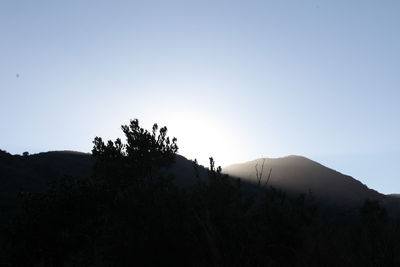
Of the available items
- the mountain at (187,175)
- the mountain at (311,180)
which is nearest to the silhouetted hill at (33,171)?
the mountain at (187,175)

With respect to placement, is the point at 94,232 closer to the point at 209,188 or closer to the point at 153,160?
the point at 209,188

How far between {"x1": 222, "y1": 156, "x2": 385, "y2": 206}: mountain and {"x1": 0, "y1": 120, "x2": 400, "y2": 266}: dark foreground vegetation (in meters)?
94.1

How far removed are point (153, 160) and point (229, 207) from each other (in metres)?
31.2

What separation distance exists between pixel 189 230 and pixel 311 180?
426ft

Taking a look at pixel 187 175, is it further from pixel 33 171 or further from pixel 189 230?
pixel 189 230

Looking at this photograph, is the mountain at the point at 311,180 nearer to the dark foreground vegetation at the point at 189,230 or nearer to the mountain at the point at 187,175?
the mountain at the point at 187,175

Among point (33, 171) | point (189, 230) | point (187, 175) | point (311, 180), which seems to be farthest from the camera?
point (311, 180)

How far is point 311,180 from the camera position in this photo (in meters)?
130

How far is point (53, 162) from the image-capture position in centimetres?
8594

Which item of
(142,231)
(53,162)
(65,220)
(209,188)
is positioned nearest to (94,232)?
(65,220)

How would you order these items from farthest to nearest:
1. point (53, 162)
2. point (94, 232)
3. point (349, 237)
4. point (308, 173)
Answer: point (308, 173), point (53, 162), point (94, 232), point (349, 237)

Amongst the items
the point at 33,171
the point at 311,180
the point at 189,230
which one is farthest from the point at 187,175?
the point at 189,230

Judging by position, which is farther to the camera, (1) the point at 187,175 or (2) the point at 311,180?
(2) the point at 311,180

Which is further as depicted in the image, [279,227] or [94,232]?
[94,232]
